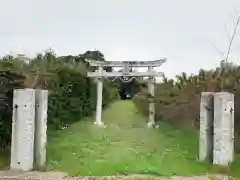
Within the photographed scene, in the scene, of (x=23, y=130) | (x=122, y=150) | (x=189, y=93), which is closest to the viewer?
(x=23, y=130)

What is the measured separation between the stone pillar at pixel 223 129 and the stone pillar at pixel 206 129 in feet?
1.12

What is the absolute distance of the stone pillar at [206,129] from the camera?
446 inches

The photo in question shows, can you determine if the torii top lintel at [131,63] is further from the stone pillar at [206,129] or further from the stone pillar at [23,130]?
the stone pillar at [23,130]

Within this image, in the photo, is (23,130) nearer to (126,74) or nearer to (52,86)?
(52,86)

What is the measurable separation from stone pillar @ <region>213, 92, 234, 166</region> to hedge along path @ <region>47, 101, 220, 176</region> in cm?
52

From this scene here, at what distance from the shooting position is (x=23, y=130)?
34.2 feet

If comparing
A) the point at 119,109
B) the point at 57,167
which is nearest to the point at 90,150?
the point at 57,167

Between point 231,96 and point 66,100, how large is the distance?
638 cm

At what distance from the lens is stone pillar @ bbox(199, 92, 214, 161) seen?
37.2ft

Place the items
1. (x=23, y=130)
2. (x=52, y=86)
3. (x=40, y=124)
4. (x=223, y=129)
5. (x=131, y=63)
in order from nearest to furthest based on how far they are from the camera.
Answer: (x=23, y=130)
(x=40, y=124)
(x=223, y=129)
(x=52, y=86)
(x=131, y=63)

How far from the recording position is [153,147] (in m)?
12.7

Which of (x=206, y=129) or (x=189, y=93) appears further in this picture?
(x=189, y=93)

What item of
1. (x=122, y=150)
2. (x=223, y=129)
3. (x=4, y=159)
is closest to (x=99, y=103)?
(x=122, y=150)

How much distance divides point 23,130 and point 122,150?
10.2 feet
